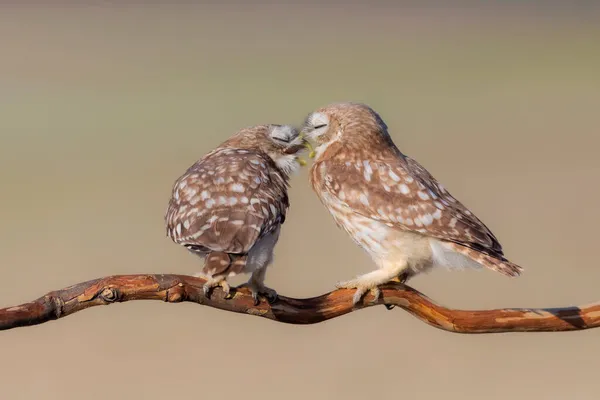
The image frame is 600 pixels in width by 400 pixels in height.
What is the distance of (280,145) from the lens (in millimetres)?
7004

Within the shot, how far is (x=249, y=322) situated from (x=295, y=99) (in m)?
13.2

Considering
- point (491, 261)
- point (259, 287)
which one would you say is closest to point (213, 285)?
point (259, 287)

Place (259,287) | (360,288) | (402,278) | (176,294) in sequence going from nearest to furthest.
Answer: (176,294)
(259,287)
(360,288)
(402,278)

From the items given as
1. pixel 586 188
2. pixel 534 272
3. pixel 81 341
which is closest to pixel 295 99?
pixel 586 188

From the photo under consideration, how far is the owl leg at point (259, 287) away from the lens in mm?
5398

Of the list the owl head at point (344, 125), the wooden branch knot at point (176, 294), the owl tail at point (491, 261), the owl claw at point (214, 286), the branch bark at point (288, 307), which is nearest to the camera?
the branch bark at point (288, 307)

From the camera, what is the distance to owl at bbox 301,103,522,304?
5.99m

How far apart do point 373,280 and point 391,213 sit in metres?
0.42

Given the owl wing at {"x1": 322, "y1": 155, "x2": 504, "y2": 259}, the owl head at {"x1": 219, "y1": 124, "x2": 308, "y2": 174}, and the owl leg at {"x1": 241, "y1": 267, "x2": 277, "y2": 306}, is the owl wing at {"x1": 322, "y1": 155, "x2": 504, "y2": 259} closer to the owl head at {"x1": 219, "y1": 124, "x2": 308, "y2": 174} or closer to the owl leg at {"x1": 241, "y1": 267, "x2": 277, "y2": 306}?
the owl head at {"x1": 219, "y1": 124, "x2": 308, "y2": 174}

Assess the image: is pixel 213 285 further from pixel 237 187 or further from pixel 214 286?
pixel 237 187

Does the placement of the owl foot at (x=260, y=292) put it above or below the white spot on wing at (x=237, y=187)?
below

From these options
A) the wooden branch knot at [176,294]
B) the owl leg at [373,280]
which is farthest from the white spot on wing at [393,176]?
the wooden branch knot at [176,294]

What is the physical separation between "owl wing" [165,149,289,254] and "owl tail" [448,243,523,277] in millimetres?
1053

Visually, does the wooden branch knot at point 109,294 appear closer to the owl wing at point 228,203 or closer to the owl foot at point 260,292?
the owl wing at point 228,203
